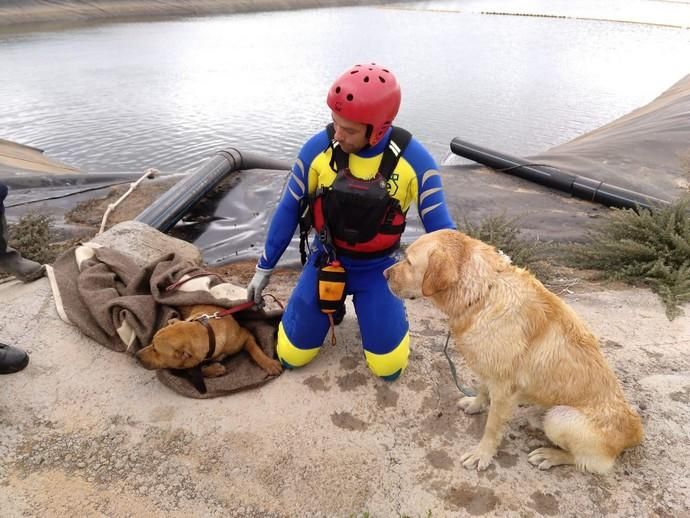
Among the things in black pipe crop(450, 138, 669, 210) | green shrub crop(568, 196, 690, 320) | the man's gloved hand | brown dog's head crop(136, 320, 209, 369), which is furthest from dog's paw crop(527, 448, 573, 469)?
black pipe crop(450, 138, 669, 210)

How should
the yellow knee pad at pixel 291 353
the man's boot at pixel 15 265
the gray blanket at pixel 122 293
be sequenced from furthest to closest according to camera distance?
the man's boot at pixel 15 265, the gray blanket at pixel 122 293, the yellow knee pad at pixel 291 353

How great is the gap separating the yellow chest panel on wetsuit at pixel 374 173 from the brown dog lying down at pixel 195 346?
1.48 meters

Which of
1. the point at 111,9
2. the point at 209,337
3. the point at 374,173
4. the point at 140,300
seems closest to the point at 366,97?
the point at 374,173

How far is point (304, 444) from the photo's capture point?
3.33 meters

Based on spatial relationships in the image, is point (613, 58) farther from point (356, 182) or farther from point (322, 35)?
point (356, 182)

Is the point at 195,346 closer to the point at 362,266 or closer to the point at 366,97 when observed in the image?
the point at 362,266

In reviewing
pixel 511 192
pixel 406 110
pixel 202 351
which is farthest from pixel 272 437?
pixel 406 110

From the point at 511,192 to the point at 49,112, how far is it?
1512cm

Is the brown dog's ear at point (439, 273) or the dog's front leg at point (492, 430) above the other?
the brown dog's ear at point (439, 273)

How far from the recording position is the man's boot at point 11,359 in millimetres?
3746

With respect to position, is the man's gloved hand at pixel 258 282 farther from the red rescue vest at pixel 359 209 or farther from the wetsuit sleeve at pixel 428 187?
the wetsuit sleeve at pixel 428 187

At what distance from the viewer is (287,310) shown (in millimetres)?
4039

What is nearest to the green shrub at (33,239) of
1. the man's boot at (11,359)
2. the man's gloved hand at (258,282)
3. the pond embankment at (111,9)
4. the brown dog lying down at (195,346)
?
the man's boot at (11,359)

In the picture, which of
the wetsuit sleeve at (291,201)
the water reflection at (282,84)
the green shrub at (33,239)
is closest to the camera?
the wetsuit sleeve at (291,201)
